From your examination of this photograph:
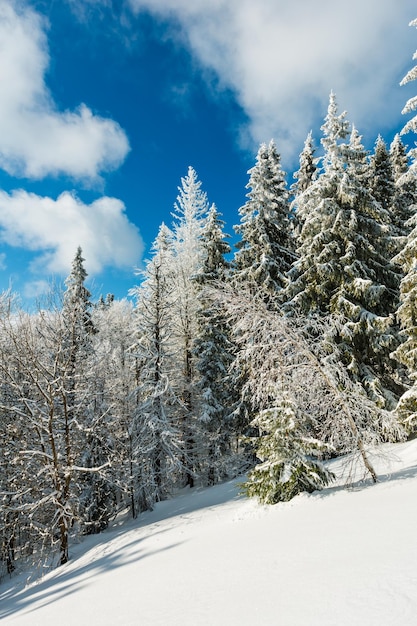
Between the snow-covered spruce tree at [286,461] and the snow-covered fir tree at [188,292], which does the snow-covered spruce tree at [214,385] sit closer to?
the snow-covered fir tree at [188,292]

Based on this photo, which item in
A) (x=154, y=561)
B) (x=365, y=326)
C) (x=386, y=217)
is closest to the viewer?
(x=154, y=561)

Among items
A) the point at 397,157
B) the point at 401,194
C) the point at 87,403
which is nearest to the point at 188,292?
the point at 87,403

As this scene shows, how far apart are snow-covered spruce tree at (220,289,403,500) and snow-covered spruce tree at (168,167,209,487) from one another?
10683mm

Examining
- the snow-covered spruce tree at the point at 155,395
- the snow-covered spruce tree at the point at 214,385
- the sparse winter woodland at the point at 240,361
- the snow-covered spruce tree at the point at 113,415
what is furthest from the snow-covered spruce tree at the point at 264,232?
the snow-covered spruce tree at the point at 113,415

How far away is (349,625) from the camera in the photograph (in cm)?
309

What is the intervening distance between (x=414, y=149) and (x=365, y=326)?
670cm

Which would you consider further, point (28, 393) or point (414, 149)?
point (28, 393)

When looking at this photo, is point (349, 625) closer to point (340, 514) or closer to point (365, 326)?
point (340, 514)

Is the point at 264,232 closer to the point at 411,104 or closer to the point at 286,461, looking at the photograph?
the point at 411,104

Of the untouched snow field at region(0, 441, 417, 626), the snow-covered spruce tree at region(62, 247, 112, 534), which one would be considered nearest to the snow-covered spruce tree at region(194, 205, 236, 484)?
the snow-covered spruce tree at region(62, 247, 112, 534)

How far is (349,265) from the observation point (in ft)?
51.0

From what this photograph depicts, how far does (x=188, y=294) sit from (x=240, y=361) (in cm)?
701

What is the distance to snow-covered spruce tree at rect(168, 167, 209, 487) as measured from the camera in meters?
21.2

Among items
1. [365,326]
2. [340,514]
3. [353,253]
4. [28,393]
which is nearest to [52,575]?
[28,393]
